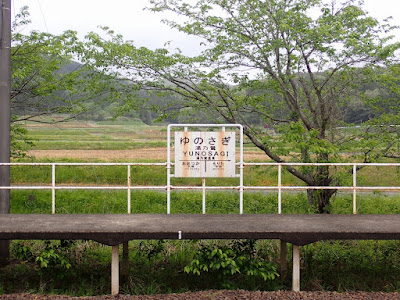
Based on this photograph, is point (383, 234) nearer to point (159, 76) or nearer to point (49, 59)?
point (159, 76)

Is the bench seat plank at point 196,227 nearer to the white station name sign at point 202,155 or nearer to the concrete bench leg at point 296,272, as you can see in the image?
the concrete bench leg at point 296,272

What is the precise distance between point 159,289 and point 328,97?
8.30 metres

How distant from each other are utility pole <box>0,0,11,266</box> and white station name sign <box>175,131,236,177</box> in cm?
362

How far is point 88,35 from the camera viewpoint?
1265 centimetres

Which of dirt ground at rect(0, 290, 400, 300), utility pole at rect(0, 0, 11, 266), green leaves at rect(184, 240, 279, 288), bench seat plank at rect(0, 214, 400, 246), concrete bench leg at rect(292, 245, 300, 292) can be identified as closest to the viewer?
dirt ground at rect(0, 290, 400, 300)

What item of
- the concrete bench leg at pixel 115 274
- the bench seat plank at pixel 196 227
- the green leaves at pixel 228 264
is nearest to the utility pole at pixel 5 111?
the bench seat plank at pixel 196 227

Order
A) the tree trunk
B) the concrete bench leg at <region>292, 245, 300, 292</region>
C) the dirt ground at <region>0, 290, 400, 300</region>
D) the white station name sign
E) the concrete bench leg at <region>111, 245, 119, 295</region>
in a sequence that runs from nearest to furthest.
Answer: the dirt ground at <region>0, 290, 400, 300</region>, the concrete bench leg at <region>111, 245, 119, 295</region>, the concrete bench leg at <region>292, 245, 300, 292</region>, the white station name sign, the tree trunk

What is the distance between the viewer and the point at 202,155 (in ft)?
28.3

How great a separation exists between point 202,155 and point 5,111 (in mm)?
4303

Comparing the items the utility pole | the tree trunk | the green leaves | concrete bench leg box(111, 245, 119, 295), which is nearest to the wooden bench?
concrete bench leg box(111, 245, 119, 295)

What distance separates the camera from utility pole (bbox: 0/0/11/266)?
914 centimetres

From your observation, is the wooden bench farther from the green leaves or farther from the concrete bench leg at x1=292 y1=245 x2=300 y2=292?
the green leaves

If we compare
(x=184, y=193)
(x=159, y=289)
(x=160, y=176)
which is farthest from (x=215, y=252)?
(x=160, y=176)

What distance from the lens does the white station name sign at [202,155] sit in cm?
861
